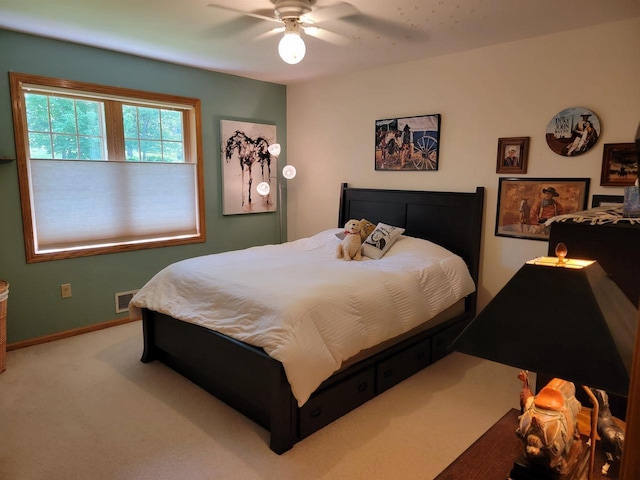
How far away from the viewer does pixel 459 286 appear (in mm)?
3252

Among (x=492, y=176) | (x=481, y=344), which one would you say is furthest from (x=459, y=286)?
(x=481, y=344)

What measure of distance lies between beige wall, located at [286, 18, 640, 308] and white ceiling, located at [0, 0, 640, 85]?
0.46 ft

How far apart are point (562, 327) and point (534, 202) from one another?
8.60ft

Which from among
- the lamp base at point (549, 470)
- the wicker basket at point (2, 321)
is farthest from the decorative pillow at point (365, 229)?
the wicker basket at point (2, 321)

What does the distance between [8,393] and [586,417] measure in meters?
3.20

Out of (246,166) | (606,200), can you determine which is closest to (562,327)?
(606,200)

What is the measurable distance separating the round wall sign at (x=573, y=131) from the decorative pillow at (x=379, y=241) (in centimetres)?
135

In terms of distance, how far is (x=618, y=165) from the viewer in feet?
9.21

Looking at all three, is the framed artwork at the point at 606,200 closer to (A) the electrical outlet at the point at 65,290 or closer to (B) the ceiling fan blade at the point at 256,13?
(B) the ceiling fan blade at the point at 256,13

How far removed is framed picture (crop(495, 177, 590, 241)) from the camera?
3016 mm

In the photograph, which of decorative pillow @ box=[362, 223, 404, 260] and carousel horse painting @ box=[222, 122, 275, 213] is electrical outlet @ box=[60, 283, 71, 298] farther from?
decorative pillow @ box=[362, 223, 404, 260]

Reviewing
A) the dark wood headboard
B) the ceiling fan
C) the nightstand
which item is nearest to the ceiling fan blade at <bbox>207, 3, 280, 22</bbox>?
the ceiling fan

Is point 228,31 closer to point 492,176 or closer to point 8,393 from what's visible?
point 492,176

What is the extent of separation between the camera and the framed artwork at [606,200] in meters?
2.82
